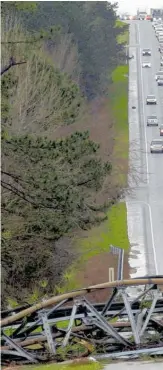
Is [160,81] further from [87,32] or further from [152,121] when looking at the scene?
[87,32]

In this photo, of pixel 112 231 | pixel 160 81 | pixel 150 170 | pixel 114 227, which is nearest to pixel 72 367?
pixel 112 231

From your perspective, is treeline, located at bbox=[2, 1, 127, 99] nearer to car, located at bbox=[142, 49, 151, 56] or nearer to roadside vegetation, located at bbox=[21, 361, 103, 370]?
car, located at bbox=[142, 49, 151, 56]

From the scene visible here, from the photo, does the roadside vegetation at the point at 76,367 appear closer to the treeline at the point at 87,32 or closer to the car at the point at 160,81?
the treeline at the point at 87,32

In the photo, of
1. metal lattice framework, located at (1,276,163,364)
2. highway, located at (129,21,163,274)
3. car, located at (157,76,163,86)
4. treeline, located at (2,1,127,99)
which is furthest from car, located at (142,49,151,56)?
metal lattice framework, located at (1,276,163,364)

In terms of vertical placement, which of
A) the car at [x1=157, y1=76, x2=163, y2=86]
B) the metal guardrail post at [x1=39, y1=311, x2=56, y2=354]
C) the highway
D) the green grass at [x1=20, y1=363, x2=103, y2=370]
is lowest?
the green grass at [x1=20, y1=363, x2=103, y2=370]

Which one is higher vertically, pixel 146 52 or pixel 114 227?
pixel 146 52

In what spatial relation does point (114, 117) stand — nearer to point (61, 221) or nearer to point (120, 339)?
point (61, 221)

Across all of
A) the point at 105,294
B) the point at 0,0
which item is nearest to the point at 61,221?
the point at 105,294
